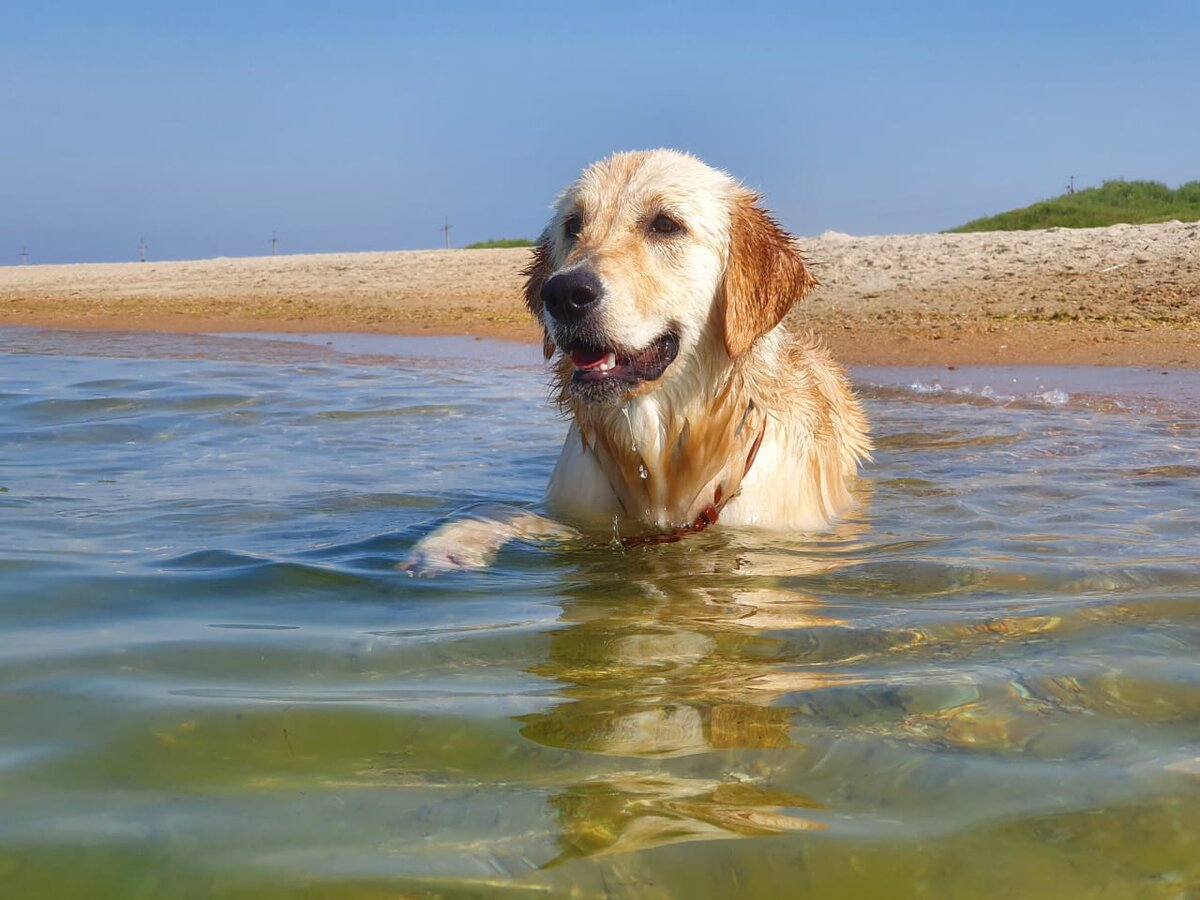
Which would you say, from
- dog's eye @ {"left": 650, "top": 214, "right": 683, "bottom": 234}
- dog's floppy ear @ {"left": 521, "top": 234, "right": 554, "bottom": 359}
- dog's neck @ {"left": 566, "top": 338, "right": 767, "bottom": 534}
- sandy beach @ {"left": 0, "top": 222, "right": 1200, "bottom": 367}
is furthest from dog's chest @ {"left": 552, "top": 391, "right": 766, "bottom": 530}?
sandy beach @ {"left": 0, "top": 222, "right": 1200, "bottom": 367}

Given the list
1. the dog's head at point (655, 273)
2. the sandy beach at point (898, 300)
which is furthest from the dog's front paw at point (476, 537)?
the sandy beach at point (898, 300)

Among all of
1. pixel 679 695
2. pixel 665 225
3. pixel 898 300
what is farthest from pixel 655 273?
pixel 898 300

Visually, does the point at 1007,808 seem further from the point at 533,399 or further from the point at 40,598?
the point at 533,399

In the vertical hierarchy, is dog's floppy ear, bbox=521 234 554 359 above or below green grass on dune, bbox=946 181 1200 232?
below

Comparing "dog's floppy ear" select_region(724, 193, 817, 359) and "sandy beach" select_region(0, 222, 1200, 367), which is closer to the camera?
"dog's floppy ear" select_region(724, 193, 817, 359)

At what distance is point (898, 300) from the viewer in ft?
51.6

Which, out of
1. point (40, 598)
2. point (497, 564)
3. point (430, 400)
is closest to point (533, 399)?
point (430, 400)

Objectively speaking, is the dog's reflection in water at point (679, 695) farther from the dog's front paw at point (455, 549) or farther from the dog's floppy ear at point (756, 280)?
the dog's floppy ear at point (756, 280)

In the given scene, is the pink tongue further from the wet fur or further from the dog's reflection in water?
the dog's reflection in water

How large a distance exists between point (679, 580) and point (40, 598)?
2.01 metres

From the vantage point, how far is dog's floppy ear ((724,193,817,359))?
5.02m

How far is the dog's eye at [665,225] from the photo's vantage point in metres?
5.04

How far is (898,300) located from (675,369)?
11.3 metres

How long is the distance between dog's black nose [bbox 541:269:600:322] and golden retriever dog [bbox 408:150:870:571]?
6 centimetres
